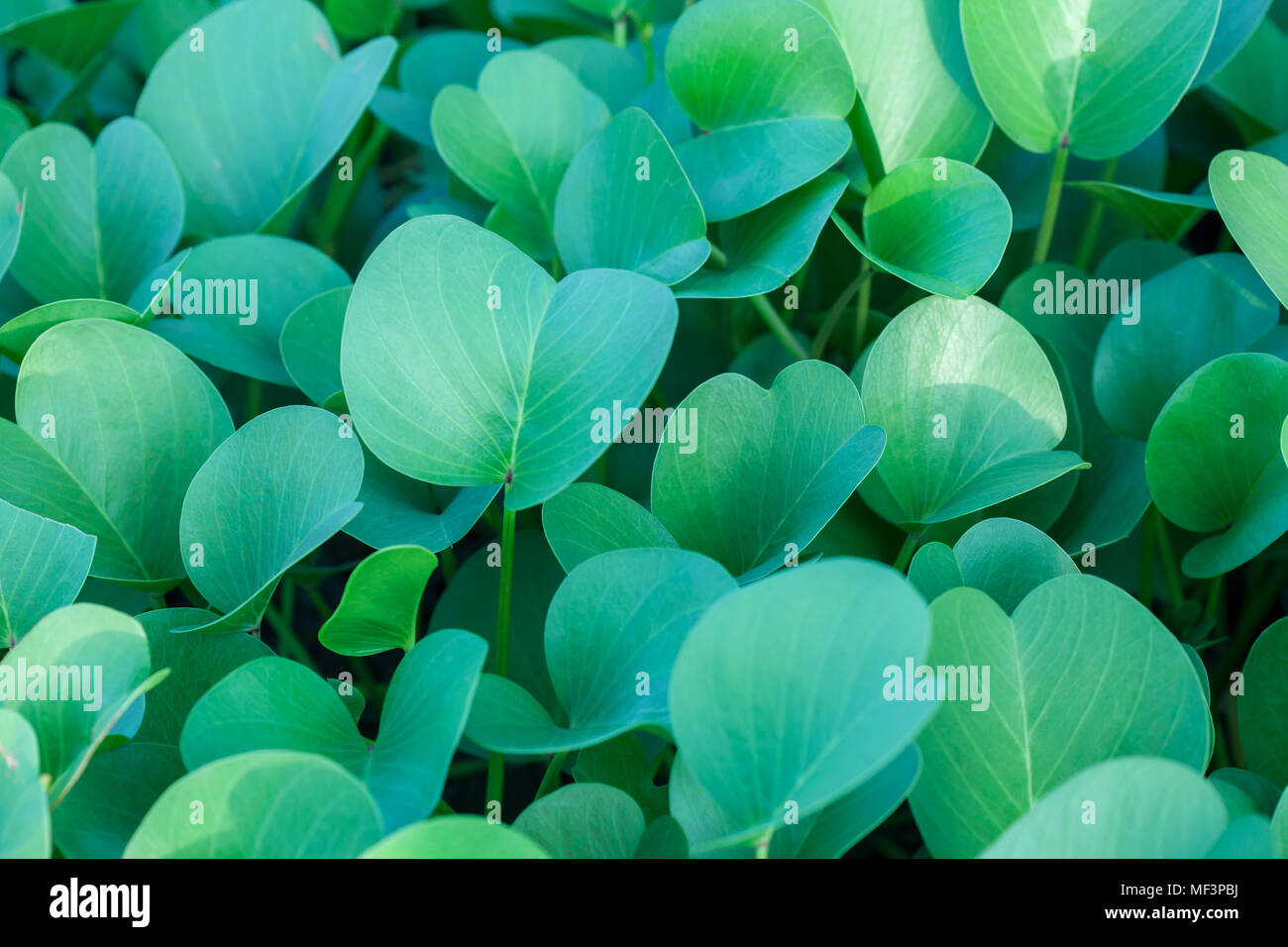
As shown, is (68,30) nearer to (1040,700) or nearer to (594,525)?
(594,525)

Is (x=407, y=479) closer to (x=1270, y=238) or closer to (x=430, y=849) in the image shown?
(x=430, y=849)

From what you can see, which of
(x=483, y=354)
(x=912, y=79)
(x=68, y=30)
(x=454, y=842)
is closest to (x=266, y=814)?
(x=454, y=842)

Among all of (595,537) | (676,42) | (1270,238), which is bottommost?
(595,537)

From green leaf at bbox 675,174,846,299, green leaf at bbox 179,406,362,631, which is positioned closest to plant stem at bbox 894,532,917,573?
green leaf at bbox 675,174,846,299

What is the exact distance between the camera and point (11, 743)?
0.99 feet

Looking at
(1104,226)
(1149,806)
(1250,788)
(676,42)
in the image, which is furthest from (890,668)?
(1104,226)

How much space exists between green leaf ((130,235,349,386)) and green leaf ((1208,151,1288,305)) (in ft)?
1.27

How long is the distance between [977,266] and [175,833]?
0.34 metres

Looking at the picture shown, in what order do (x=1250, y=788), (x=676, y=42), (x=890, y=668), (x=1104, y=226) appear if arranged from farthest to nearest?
(x=1104, y=226) < (x=676, y=42) < (x=1250, y=788) < (x=890, y=668)

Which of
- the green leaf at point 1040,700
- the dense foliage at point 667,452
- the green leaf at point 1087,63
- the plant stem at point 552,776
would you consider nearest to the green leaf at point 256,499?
the dense foliage at point 667,452

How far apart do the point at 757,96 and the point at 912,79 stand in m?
0.08

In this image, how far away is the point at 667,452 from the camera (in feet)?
1.31

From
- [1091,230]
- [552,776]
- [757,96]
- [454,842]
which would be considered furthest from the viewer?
[1091,230]

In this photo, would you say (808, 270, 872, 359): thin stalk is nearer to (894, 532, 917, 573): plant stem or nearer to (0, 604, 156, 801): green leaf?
(894, 532, 917, 573): plant stem
